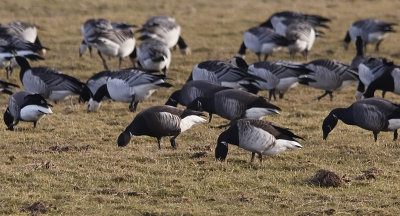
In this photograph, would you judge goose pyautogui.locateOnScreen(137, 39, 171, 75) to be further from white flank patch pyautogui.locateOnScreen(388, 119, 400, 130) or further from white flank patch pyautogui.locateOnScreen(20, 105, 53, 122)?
white flank patch pyautogui.locateOnScreen(388, 119, 400, 130)

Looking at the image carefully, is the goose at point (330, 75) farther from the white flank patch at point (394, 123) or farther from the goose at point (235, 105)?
the white flank patch at point (394, 123)

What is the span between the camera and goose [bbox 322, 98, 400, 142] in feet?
46.6

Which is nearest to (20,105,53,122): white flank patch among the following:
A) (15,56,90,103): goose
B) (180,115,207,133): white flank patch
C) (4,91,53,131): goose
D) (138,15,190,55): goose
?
(4,91,53,131): goose

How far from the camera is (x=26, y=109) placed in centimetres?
1531

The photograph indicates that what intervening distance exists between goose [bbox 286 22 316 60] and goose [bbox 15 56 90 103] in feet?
27.3

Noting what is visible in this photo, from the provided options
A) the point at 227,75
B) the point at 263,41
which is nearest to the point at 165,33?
the point at 263,41

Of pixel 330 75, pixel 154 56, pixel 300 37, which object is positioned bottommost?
pixel 300 37

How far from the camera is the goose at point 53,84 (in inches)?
722

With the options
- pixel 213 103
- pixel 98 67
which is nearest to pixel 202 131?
pixel 213 103

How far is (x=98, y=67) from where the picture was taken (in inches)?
934

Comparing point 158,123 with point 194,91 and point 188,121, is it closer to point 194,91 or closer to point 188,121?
point 188,121

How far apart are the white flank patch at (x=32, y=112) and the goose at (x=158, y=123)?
2225 mm

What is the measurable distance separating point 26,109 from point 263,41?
10.6 meters

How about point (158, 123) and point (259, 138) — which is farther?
point (158, 123)
